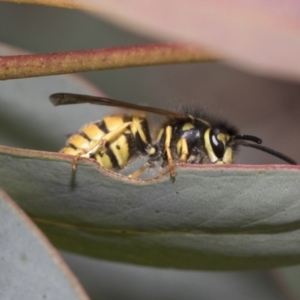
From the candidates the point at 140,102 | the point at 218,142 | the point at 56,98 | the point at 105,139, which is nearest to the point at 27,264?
the point at 56,98

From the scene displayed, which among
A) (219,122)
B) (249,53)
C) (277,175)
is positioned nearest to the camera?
(249,53)

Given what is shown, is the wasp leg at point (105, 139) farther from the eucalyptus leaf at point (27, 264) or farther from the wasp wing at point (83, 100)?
the eucalyptus leaf at point (27, 264)

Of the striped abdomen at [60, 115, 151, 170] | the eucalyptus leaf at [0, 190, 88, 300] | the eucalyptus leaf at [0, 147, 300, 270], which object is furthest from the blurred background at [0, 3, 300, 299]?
the eucalyptus leaf at [0, 190, 88, 300]

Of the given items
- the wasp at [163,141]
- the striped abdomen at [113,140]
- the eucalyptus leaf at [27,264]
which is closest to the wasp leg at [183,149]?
the wasp at [163,141]

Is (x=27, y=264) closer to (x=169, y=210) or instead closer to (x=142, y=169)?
(x=169, y=210)

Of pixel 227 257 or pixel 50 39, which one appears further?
pixel 50 39

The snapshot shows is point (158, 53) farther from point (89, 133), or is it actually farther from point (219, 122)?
point (219, 122)

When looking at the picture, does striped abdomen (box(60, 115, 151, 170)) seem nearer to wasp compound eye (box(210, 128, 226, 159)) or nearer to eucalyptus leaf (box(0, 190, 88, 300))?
wasp compound eye (box(210, 128, 226, 159))

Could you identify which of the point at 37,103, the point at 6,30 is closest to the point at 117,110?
the point at 37,103
